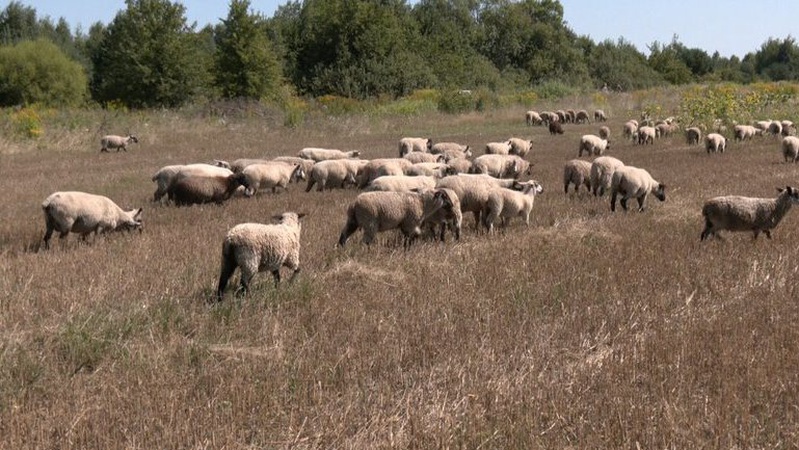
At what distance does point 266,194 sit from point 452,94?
121 feet

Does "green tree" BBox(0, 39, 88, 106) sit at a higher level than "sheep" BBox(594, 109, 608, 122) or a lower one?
higher

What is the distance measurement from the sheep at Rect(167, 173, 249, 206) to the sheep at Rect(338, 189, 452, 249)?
617 cm

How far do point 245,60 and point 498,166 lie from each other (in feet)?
137

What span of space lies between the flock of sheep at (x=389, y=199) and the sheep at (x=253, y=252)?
12mm

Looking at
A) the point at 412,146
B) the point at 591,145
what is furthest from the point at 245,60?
the point at 591,145

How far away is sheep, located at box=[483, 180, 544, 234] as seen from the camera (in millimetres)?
12516

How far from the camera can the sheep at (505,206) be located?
12.5 metres

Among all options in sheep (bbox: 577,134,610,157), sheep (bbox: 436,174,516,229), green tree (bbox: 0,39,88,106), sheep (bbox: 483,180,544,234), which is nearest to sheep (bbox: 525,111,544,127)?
sheep (bbox: 577,134,610,157)

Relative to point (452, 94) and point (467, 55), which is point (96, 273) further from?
point (467, 55)

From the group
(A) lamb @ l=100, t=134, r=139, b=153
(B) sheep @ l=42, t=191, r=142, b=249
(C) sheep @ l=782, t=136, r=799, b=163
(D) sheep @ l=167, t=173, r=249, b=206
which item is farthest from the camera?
(A) lamb @ l=100, t=134, r=139, b=153

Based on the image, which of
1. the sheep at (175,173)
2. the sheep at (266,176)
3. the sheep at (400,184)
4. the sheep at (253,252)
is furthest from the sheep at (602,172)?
the sheep at (253,252)

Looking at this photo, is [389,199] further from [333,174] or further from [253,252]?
[333,174]

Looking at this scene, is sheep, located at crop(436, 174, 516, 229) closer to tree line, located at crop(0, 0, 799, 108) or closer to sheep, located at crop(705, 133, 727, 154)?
sheep, located at crop(705, 133, 727, 154)

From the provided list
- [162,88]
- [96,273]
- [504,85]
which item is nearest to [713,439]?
[96,273]
